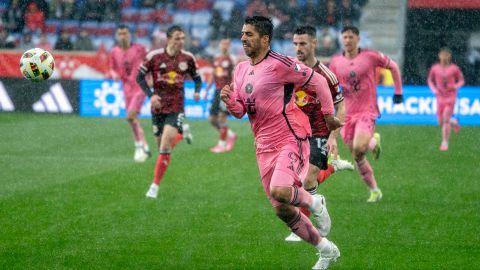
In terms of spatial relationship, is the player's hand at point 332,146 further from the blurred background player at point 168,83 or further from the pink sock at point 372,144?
the blurred background player at point 168,83

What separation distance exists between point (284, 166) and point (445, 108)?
14.3 meters

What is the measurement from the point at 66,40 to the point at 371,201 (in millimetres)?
20723

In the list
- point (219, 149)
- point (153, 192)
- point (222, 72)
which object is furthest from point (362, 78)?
point (222, 72)

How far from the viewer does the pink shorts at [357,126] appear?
40.5ft

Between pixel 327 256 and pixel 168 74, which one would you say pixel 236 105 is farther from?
pixel 168 74

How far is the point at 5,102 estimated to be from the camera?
1101 inches

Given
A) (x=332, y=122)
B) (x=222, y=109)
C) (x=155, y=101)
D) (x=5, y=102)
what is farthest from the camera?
(x=5, y=102)

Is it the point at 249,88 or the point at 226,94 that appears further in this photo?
the point at 249,88

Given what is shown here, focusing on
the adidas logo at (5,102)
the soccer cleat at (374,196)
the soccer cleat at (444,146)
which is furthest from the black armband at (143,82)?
the adidas logo at (5,102)

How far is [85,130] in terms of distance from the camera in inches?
905

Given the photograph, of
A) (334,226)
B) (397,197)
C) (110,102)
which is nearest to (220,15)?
(110,102)

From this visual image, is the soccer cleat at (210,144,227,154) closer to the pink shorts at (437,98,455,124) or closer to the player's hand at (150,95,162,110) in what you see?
the pink shorts at (437,98,455,124)

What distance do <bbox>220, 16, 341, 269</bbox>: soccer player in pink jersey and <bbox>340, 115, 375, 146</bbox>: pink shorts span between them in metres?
4.18

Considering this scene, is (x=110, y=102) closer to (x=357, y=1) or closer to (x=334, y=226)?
(x=357, y=1)
